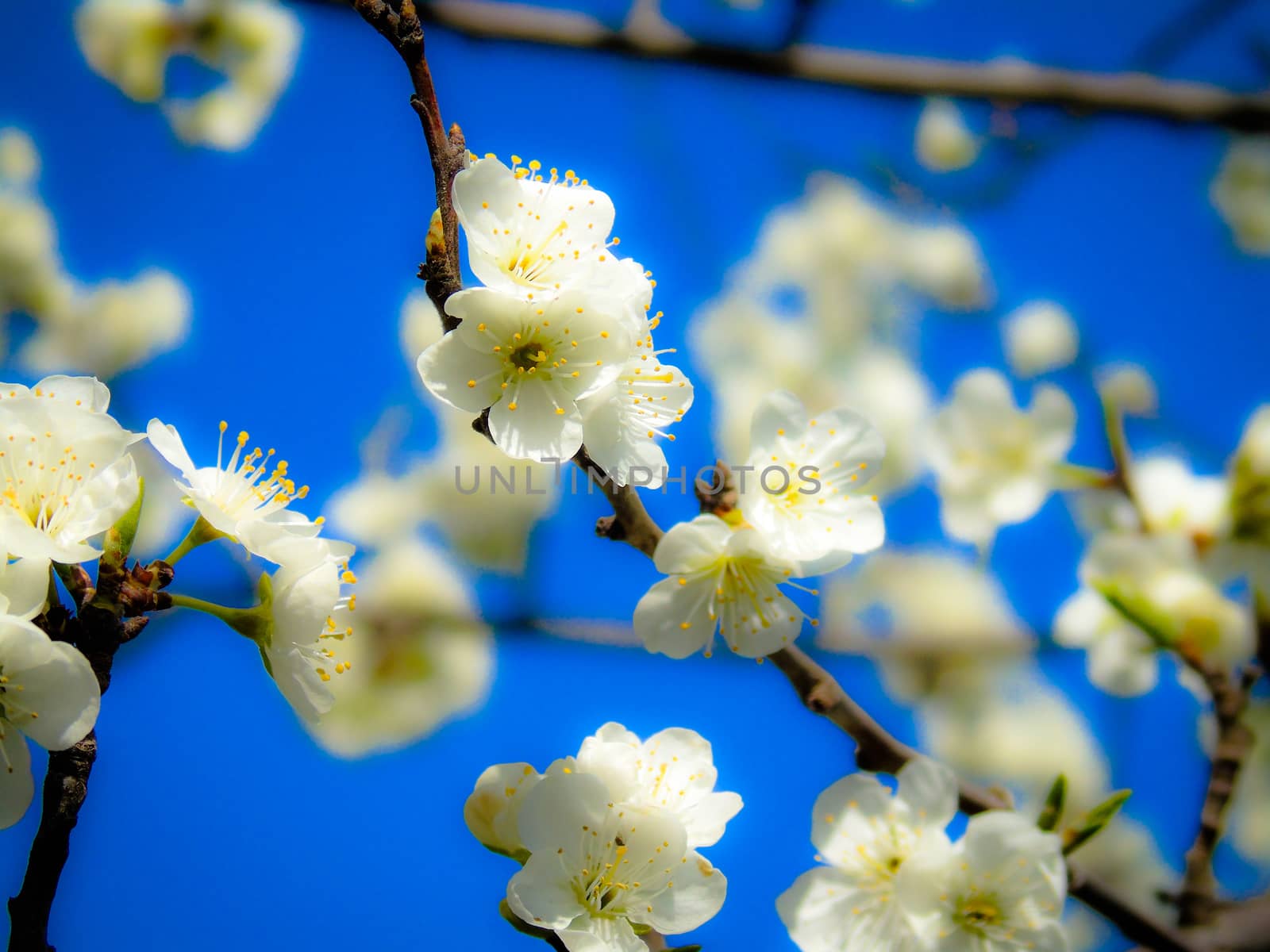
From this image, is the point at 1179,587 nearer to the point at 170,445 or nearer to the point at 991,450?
the point at 991,450

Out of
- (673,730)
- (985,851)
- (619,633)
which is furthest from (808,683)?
(619,633)

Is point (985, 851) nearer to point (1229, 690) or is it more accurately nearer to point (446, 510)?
point (1229, 690)

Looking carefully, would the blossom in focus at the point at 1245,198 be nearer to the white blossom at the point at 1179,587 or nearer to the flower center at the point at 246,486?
the white blossom at the point at 1179,587

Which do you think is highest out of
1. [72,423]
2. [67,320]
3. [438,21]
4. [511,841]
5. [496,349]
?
[67,320]

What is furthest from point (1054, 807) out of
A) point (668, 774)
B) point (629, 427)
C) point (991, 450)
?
point (991, 450)

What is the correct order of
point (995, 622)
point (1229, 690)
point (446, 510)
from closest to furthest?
point (1229, 690), point (446, 510), point (995, 622)

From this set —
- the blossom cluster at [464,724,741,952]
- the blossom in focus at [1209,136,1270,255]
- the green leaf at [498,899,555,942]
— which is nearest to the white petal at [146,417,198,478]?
the blossom cluster at [464,724,741,952]

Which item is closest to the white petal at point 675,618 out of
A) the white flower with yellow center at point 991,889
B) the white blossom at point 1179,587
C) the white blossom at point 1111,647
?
the white flower with yellow center at point 991,889
